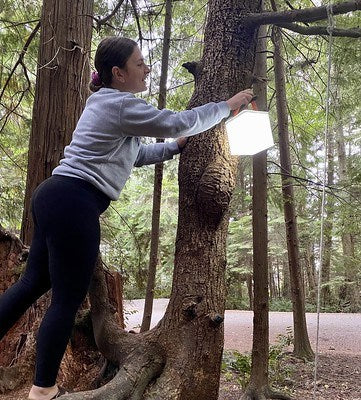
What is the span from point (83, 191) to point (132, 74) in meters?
0.59

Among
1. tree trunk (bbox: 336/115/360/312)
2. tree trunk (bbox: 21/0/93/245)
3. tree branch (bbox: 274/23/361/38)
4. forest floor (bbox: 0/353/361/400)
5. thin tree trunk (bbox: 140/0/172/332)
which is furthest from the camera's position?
tree trunk (bbox: 336/115/360/312)

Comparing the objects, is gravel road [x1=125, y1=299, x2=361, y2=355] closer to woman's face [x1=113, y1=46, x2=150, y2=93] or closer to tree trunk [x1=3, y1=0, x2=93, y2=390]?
tree trunk [x1=3, y1=0, x2=93, y2=390]

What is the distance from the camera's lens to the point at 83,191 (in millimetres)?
1700

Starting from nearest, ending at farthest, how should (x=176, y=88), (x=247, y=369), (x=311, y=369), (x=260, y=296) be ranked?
(x=260, y=296)
(x=247, y=369)
(x=311, y=369)
(x=176, y=88)

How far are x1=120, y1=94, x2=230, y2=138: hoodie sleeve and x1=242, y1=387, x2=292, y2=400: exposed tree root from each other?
114 inches

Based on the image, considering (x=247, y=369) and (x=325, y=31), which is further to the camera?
(x=247, y=369)

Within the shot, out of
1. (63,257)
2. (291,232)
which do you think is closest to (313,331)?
(291,232)

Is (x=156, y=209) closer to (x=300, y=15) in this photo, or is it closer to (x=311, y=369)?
(x=300, y=15)

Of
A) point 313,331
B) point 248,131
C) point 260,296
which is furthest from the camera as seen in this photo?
point 313,331

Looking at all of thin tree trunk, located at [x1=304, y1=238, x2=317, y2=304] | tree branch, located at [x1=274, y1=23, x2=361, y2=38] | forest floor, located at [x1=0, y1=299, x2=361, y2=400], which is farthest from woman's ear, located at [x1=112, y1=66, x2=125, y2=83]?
thin tree trunk, located at [x1=304, y1=238, x2=317, y2=304]

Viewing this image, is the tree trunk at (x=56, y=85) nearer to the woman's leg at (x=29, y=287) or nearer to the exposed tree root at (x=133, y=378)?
the woman's leg at (x=29, y=287)

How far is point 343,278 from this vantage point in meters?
12.1

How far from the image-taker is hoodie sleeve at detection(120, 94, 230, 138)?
1696 mm

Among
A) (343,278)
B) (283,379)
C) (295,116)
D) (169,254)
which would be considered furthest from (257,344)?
(343,278)
